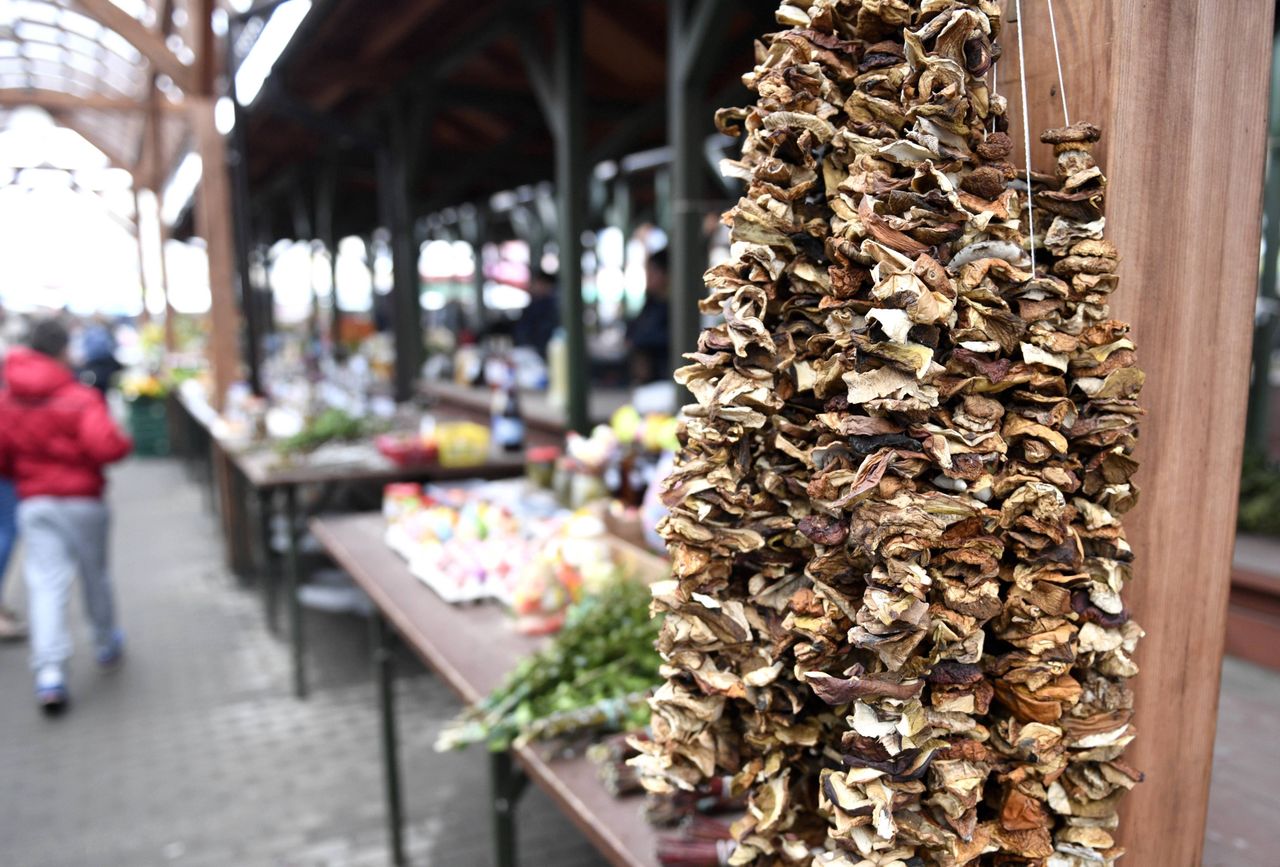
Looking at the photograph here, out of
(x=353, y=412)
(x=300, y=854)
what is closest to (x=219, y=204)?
(x=353, y=412)

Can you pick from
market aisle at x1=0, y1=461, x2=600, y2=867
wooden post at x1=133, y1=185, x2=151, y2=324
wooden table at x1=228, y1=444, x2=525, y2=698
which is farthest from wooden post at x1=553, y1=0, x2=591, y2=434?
wooden post at x1=133, y1=185, x2=151, y2=324

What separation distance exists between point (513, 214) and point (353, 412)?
45.0ft

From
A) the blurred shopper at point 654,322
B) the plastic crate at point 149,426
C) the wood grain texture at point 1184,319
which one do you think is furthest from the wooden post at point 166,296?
the wood grain texture at point 1184,319

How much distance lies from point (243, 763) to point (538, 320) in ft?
18.6

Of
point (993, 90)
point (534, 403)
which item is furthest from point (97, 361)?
point (993, 90)

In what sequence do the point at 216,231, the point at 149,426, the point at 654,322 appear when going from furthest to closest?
the point at 149,426, the point at 216,231, the point at 654,322

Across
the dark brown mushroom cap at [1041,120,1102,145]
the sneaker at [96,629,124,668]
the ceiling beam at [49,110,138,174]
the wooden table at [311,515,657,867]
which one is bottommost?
the sneaker at [96,629,124,668]

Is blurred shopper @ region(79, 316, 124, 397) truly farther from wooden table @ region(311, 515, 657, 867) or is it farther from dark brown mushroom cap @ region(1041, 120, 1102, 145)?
dark brown mushroom cap @ region(1041, 120, 1102, 145)

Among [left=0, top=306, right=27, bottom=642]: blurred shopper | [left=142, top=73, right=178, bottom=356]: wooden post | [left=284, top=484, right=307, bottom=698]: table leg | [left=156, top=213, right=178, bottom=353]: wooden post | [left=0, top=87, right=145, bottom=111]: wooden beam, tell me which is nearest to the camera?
[left=284, top=484, right=307, bottom=698]: table leg

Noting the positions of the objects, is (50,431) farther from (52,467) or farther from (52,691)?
(52,691)

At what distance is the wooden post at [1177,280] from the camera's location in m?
1.03

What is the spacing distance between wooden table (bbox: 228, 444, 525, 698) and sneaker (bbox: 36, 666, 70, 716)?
1.06 meters

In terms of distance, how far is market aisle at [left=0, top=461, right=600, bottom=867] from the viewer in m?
3.30

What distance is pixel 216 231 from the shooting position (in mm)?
7266
